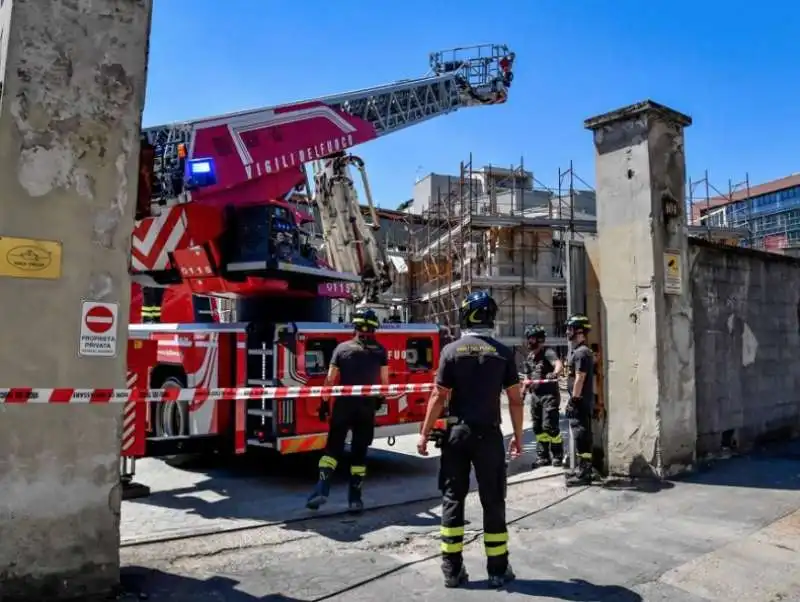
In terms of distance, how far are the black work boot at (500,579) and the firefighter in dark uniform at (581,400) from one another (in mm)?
2752

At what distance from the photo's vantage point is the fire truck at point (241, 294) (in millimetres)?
6953

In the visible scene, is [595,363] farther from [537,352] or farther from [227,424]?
[227,424]

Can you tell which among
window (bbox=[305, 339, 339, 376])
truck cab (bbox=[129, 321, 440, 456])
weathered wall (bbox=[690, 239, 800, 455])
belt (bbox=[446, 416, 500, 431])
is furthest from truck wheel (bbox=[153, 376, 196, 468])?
weathered wall (bbox=[690, 239, 800, 455])

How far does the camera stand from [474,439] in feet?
13.5

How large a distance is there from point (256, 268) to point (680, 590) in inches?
205

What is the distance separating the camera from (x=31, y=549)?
3.60 metres

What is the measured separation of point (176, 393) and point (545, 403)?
14.9ft

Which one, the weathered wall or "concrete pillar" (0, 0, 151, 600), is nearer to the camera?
"concrete pillar" (0, 0, 151, 600)

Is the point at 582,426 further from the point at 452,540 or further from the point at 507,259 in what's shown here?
the point at 507,259

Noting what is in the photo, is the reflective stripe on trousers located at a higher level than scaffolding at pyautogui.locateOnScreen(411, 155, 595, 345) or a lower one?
lower

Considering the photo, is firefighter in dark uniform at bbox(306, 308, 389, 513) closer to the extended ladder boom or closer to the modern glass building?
the extended ladder boom

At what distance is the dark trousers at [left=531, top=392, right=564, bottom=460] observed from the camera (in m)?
7.96

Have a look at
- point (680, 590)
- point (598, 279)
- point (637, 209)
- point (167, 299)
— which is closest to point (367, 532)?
point (680, 590)

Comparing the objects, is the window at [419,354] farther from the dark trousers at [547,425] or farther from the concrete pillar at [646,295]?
the concrete pillar at [646,295]
